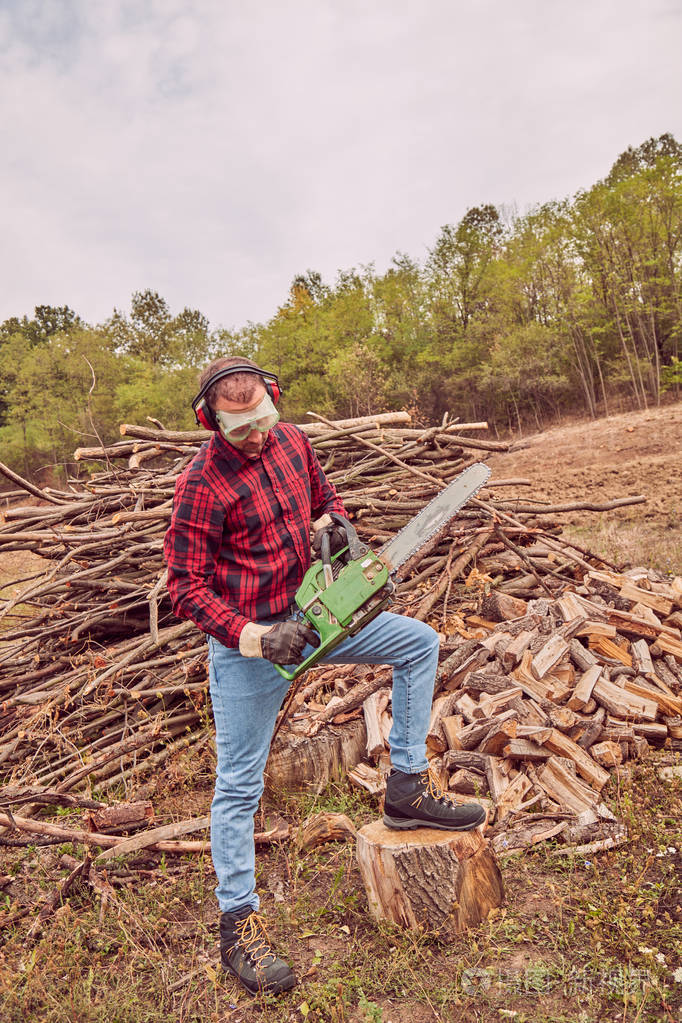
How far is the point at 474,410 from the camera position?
32.9 m

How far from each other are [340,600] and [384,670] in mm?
2083

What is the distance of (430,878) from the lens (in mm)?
2381

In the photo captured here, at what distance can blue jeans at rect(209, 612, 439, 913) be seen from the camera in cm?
216

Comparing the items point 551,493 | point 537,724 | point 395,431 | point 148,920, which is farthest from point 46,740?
point 551,493

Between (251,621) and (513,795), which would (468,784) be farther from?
(251,621)

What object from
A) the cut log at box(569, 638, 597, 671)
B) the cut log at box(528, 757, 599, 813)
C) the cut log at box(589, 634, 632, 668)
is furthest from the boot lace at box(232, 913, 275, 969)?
the cut log at box(589, 634, 632, 668)

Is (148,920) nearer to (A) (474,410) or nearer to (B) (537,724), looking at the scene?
(B) (537,724)

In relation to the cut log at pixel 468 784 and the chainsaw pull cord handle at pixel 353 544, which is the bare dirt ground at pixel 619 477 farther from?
the chainsaw pull cord handle at pixel 353 544

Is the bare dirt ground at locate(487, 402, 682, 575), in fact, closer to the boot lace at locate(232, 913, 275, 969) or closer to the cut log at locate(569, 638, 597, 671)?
the cut log at locate(569, 638, 597, 671)

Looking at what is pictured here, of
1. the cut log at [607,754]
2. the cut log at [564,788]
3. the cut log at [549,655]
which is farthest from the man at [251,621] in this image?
the cut log at [549,655]

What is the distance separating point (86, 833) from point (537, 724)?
236cm

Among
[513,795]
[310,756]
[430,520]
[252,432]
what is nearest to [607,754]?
[513,795]

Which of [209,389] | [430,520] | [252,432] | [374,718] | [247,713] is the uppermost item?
[209,389]

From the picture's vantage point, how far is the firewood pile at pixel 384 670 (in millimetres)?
3379
